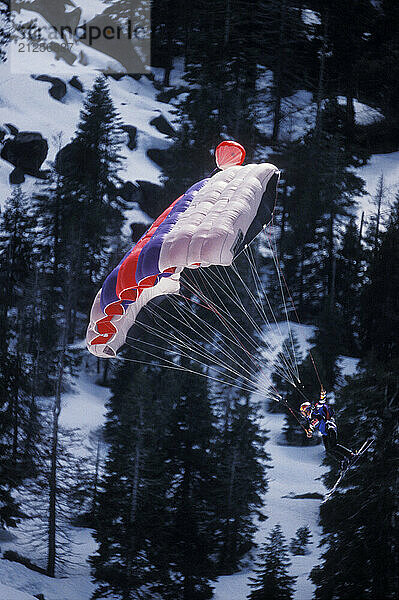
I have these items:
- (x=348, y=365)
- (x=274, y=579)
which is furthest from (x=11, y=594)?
(x=348, y=365)

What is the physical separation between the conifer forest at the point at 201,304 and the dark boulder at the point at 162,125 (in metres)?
0.11

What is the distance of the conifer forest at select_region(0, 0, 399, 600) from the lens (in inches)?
868

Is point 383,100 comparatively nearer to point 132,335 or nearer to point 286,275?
point 286,275

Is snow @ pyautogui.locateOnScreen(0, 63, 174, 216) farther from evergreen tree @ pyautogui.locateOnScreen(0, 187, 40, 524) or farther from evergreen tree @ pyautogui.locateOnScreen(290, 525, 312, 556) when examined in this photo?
evergreen tree @ pyautogui.locateOnScreen(290, 525, 312, 556)

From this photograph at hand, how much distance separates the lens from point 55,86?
166ft

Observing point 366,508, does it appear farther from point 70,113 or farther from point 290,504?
point 70,113

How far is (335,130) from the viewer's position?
44625mm

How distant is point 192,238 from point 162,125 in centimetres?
3576

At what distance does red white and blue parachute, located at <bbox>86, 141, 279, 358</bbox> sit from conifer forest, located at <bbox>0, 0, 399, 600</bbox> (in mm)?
53

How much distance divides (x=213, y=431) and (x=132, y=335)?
10.7 meters

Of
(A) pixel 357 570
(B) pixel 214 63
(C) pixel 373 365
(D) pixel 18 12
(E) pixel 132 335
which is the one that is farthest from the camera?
(D) pixel 18 12

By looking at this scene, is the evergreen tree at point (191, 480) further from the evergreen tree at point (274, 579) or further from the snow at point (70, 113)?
the snow at point (70, 113)

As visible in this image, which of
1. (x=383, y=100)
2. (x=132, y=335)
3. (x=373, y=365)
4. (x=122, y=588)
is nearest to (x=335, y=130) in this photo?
(x=383, y=100)

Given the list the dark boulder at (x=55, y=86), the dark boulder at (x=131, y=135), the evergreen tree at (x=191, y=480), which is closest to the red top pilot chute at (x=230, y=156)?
the evergreen tree at (x=191, y=480)
